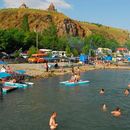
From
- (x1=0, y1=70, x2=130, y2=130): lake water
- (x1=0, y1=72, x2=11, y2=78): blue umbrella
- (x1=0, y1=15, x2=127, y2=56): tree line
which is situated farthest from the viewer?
(x1=0, y1=15, x2=127, y2=56): tree line

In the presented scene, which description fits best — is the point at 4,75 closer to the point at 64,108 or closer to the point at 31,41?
the point at 64,108

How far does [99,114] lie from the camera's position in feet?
121

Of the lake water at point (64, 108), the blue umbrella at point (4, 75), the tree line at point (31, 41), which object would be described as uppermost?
the tree line at point (31, 41)

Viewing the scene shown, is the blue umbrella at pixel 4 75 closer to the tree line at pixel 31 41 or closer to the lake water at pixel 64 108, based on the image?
the lake water at pixel 64 108

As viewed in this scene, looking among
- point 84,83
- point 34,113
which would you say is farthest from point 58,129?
point 84,83

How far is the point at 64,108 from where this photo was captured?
39.8m

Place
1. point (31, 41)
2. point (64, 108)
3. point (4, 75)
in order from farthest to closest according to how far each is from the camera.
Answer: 1. point (31, 41)
2. point (4, 75)
3. point (64, 108)

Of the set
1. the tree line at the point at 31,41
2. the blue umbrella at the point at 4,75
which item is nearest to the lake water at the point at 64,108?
the blue umbrella at the point at 4,75

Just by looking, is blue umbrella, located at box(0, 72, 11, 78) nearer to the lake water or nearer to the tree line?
the lake water

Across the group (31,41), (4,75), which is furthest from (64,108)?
(31,41)

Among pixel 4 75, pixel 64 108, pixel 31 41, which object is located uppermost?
pixel 31 41

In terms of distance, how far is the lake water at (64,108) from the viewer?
1286 inches

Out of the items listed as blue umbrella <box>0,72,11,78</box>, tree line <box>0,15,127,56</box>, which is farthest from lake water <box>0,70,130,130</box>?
tree line <box>0,15,127,56</box>

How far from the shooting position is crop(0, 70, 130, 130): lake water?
32656 millimetres
